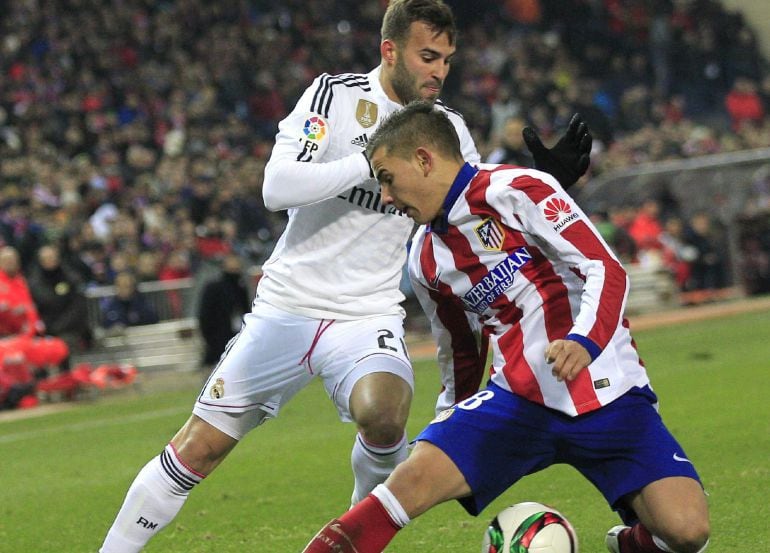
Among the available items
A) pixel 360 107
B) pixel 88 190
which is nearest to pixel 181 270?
pixel 88 190

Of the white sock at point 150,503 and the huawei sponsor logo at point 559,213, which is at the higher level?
the huawei sponsor logo at point 559,213

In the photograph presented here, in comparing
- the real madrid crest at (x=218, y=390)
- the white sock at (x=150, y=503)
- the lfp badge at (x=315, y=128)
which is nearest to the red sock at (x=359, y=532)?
the white sock at (x=150, y=503)

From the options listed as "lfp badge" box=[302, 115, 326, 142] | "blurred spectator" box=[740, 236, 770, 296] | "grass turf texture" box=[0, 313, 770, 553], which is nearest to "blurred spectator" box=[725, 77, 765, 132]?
"blurred spectator" box=[740, 236, 770, 296]

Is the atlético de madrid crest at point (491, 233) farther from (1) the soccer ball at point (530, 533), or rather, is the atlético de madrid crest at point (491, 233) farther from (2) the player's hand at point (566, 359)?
(1) the soccer ball at point (530, 533)

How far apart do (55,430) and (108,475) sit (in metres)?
3.30

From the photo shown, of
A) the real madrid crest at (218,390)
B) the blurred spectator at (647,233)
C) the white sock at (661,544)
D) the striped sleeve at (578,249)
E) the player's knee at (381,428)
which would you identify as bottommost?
the blurred spectator at (647,233)

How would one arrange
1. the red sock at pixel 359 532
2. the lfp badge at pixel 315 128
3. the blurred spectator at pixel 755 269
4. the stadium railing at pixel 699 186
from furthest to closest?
the stadium railing at pixel 699 186 < the blurred spectator at pixel 755 269 < the lfp badge at pixel 315 128 < the red sock at pixel 359 532

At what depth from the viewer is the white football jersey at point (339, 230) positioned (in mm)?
5520

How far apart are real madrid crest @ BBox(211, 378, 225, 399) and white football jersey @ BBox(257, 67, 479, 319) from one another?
0.45 meters

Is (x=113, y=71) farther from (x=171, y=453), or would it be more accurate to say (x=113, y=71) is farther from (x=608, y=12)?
(x=171, y=453)

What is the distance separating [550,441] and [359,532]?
780 mm

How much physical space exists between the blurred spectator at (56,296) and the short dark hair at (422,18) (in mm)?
10387

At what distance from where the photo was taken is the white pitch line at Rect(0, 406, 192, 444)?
1203 centimetres

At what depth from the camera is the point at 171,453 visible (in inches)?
204
